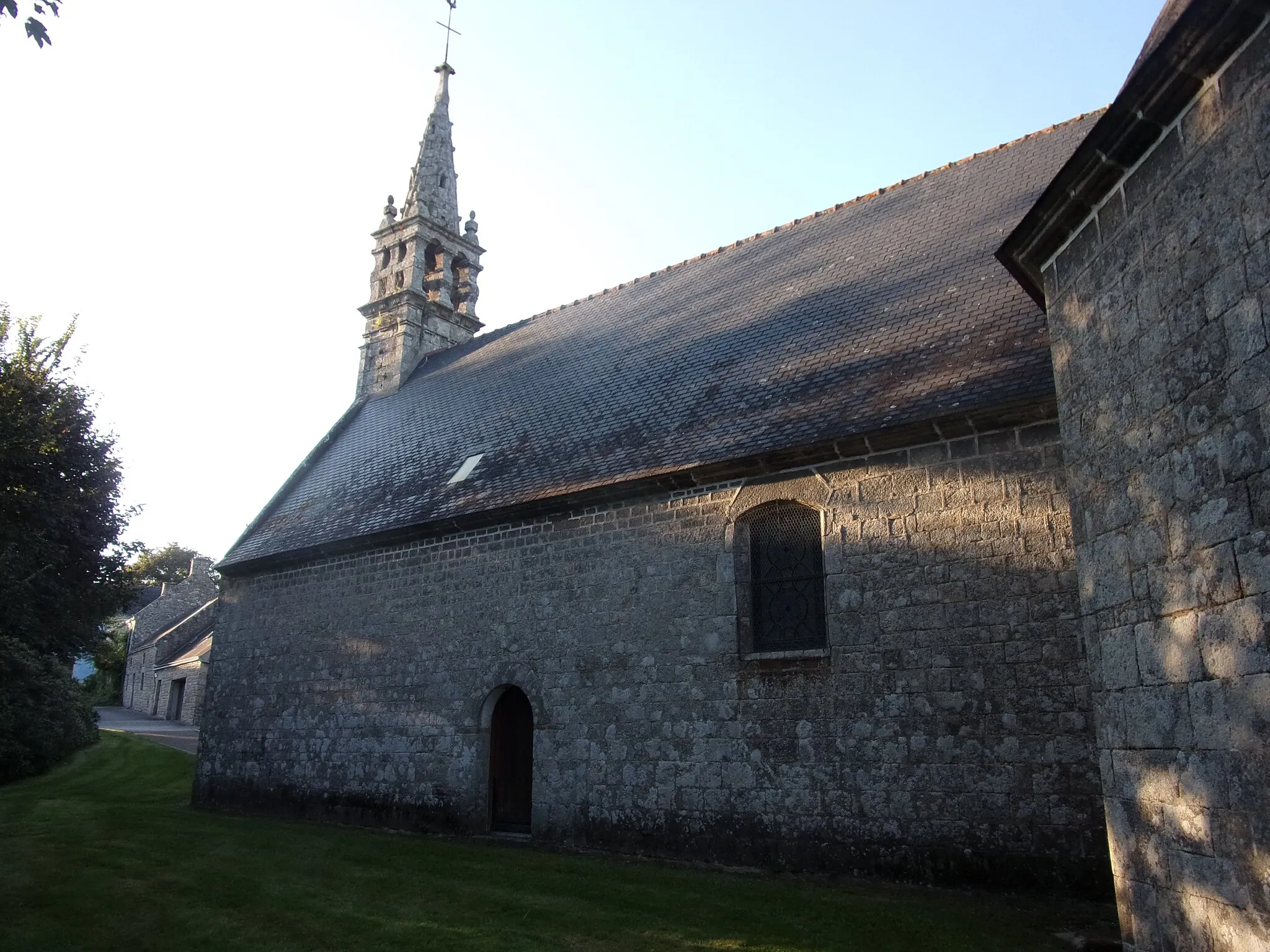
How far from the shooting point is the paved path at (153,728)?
2581cm

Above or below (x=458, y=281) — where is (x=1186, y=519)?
below

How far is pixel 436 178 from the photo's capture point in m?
22.8

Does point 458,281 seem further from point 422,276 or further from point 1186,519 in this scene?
point 1186,519

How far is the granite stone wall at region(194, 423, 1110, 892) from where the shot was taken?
789 centimetres

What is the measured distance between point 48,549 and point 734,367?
15.3m

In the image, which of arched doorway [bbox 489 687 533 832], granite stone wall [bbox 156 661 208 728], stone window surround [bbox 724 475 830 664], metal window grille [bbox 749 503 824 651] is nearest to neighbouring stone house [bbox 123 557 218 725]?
granite stone wall [bbox 156 661 208 728]

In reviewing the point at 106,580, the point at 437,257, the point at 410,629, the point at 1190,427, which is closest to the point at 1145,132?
the point at 1190,427

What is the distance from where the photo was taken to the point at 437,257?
22.3 m

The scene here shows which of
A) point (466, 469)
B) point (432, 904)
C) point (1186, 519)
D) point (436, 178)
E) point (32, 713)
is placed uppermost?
point (436, 178)

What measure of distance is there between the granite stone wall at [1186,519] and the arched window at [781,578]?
4151mm

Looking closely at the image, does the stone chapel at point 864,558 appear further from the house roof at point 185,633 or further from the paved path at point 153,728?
the house roof at point 185,633

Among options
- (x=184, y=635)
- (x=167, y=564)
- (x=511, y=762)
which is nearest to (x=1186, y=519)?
(x=511, y=762)

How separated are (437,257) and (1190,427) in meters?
19.9

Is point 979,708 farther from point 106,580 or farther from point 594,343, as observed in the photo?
point 106,580
